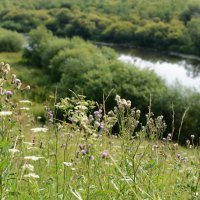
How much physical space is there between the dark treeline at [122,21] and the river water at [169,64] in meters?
4.84

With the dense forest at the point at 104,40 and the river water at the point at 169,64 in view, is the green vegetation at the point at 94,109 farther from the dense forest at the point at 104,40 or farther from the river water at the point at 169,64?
the river water at the point at 169,64

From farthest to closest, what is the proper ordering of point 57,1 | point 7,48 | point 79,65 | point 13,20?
point 57,1
point 13,20
point 7,48
point 79,65

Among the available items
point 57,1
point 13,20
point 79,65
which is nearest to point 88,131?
point 79,65

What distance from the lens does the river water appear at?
43562 millimetres

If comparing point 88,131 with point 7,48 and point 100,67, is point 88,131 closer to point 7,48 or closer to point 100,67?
point 100,67

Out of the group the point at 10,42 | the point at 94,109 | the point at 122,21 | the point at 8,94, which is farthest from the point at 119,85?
the point at 122,21

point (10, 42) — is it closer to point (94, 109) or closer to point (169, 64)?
point (169, 64)

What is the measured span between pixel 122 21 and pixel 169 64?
3416 centimetres

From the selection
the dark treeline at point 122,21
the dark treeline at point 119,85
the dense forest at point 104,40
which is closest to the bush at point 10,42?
the dense forest at point 104,40

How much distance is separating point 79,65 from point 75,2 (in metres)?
74.9

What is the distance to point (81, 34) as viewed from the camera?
82750mm

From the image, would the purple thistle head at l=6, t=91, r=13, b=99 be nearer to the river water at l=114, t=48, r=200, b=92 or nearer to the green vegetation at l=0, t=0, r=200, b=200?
the green vegetation at l=0, t=0, r=200, b=200

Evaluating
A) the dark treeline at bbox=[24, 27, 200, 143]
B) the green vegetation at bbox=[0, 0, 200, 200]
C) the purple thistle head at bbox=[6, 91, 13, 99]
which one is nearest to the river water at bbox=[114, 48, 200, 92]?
the green vegetation at bbox=[0, 0, 200, 200]

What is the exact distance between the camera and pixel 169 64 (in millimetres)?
53125
